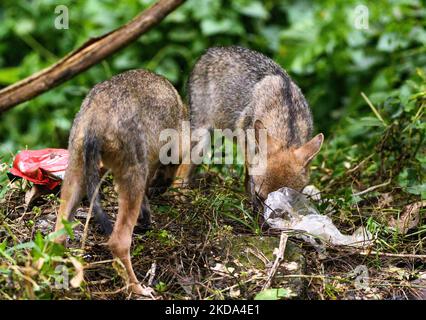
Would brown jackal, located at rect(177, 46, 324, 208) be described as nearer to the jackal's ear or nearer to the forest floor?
the jackal's ear

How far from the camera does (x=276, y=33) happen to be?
13.5 m

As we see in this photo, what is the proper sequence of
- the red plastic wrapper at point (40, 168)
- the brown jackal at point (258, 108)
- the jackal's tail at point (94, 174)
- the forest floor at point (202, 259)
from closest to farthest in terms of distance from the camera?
the forest floor at point (202, 259) < the jackal's tail at point (94, 174) < the red plastic wrapper at point (40, 168) < the brown jackal at point (258, 108)

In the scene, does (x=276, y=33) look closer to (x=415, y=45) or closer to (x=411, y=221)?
(x=415, y=45)

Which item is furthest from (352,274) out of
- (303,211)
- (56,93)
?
(56,93)

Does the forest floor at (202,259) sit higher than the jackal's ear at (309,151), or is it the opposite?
the jackal's ear at (309,151)

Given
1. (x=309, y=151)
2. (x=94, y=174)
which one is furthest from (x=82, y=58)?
(x=309, y=151)

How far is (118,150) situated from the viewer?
5621mm

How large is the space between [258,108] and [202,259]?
2475mm

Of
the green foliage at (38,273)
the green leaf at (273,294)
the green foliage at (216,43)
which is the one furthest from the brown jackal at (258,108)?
the green foliage at (216,43)

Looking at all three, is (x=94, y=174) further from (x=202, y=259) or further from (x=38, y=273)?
(x=202, y=259)

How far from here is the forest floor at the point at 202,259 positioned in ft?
17.4

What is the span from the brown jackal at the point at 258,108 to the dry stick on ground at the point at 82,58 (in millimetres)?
1872

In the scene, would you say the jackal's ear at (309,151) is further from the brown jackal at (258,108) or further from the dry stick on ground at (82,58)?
the dry stick on ground at (82,58)

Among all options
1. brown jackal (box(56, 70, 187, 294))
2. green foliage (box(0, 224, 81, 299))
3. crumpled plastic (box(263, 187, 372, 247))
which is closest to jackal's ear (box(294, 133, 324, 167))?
crumpled plastic (box(263, 187, 372, 247))
